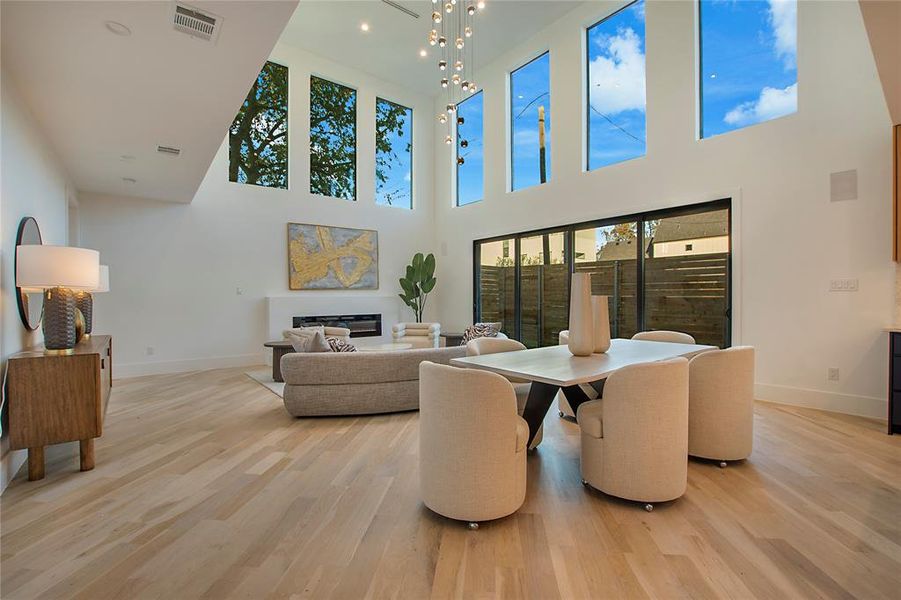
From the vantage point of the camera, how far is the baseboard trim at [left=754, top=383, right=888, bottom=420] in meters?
3.78

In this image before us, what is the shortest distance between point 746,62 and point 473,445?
5.28 m

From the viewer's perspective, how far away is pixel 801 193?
13.8 feet

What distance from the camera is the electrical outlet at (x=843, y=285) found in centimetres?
390

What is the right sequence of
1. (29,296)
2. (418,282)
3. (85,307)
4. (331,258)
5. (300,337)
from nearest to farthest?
(29,296) → (85,307) → (300,337) → (331,258) → (418,282)

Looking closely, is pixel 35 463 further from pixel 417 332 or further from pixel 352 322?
pixel 352 322

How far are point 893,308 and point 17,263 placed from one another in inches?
270

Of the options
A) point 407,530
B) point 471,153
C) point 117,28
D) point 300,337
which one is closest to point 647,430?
point 407,530

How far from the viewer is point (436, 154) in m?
9.12

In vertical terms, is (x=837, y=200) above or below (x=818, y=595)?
above

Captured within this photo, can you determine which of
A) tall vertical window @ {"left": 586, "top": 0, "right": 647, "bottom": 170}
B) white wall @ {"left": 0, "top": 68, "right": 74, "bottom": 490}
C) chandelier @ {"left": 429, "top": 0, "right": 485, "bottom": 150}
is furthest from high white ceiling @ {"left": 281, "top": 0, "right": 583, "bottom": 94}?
white wall @ {"left": 0, "top": 68, "right": 74, "bottom": 490}

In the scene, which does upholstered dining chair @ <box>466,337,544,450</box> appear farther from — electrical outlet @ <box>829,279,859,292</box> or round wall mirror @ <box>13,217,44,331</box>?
round wall mirror @ <box>13,217,44,331</box>

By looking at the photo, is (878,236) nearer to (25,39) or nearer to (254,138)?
(25,39)

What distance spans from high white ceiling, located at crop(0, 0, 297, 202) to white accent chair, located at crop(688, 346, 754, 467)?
3334mm

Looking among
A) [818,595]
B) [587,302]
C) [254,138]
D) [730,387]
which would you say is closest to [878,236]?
[730,387]
